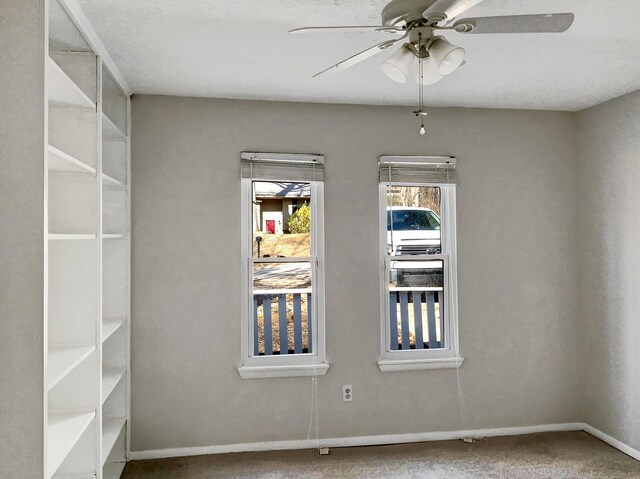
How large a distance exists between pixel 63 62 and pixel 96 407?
164 cm

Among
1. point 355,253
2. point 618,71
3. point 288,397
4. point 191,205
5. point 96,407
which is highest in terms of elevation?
point 618,71

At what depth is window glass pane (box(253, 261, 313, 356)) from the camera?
3707mm

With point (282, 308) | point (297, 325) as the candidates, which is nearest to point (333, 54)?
point (282, 308)

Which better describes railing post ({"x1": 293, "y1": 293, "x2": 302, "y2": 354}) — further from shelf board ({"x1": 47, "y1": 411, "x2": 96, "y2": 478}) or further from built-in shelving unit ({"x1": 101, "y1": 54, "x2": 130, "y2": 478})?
shelf board ({"x1": 47, "y1": 411, "x2": 96, "y2": 478})

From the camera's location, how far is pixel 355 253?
12.2ft

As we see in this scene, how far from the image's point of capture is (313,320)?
3732mm

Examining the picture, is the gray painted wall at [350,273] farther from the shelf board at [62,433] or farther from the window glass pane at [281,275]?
the shelf board at [62,433]

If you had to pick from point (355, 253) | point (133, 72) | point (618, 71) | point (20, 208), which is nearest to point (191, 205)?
point (133, 72)

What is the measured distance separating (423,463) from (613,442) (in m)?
1.51

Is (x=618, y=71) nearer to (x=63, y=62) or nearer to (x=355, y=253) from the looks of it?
(x=355, y=253)

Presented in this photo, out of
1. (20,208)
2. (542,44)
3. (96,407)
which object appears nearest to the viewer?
(20,208)

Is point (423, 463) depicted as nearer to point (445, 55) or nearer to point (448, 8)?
point (445, 55)

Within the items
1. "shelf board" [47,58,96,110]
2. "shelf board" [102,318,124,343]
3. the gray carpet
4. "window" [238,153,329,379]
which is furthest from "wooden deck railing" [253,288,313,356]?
"shelf board" [47,58,96,110]

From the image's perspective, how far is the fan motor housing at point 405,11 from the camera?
1685 mm
